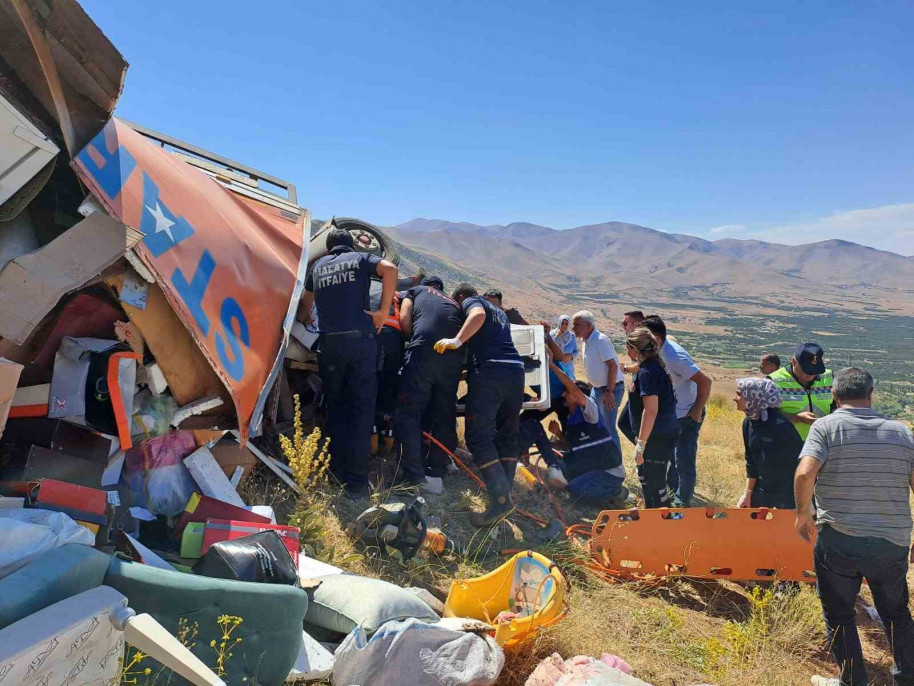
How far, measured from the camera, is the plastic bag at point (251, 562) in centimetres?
253

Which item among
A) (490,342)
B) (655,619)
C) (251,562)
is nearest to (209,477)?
(251,562)

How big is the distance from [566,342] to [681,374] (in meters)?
1.38

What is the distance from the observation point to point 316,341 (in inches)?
185

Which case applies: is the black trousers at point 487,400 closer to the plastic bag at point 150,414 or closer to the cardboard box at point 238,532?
the cardboard box at point 238,532

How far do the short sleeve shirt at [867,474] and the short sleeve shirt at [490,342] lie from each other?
2319 millimetres

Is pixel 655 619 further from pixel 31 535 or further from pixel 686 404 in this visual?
pixel 31 535

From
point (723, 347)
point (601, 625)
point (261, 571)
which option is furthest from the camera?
point (723, 347)

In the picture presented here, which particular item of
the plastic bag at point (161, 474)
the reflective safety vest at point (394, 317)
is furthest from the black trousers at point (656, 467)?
the plastic bag at point (161, 474)

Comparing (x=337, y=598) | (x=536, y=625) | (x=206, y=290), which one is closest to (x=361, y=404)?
(x=206, y=290)

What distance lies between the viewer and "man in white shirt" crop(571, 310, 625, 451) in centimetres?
552

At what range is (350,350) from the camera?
4.37 meters

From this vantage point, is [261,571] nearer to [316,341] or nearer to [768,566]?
[316,341]

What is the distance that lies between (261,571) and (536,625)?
4.33ft

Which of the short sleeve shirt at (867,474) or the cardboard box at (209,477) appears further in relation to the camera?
the cardboard box at (209,477)
